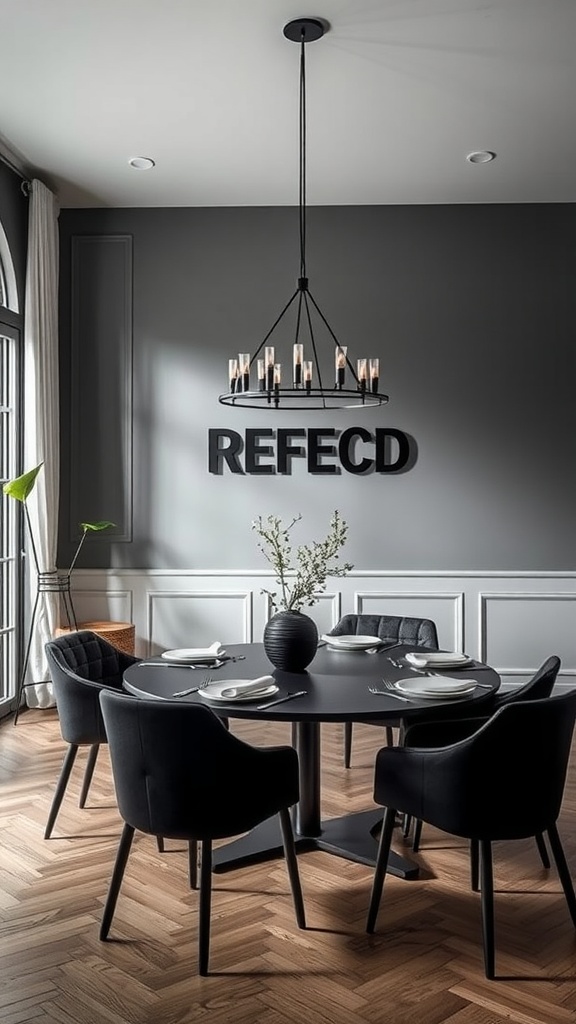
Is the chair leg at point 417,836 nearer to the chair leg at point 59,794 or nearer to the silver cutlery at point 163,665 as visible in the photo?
the silver cutlery at point 163,665

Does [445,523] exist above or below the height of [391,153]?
below

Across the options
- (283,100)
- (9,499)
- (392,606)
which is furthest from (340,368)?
(9,499)

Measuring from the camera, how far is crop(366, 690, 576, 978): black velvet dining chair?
241 cm

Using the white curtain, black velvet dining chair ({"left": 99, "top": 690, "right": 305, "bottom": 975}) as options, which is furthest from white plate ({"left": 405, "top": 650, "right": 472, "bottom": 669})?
the white curtain

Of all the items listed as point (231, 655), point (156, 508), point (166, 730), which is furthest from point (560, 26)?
point (156, 508)

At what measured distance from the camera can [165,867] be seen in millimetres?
3145

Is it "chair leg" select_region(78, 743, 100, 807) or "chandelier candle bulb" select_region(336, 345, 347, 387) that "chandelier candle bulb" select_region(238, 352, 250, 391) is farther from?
"chair leg" select_region(78, 743, 100, 807)

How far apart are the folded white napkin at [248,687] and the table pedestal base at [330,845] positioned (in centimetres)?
74

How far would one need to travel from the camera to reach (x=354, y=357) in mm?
5594

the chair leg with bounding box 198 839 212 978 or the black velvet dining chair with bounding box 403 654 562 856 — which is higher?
the black velvet dining chair with bounding box 403 654 562 856

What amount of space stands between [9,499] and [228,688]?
2.90 meters

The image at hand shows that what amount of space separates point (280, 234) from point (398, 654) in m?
3.14

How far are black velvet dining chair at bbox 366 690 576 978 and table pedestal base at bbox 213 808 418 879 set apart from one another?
2.19ft

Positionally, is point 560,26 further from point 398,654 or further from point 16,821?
point 16,821
